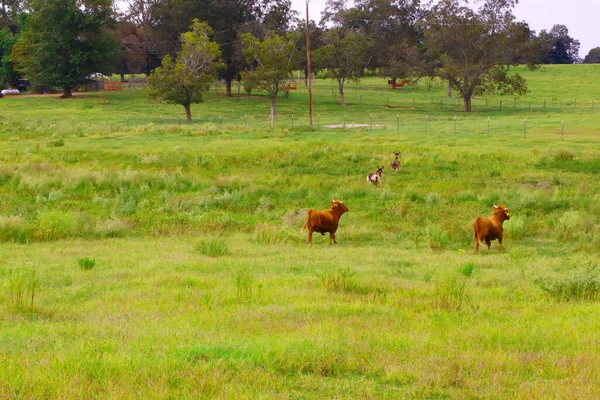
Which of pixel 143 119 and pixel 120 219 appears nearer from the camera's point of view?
pixel 120 219

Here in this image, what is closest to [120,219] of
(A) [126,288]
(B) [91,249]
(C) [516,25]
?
(B) [91,249]

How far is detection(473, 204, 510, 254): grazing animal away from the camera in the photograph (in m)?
15.1

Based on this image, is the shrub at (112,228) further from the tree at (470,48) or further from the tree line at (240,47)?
the tree at (470,48)

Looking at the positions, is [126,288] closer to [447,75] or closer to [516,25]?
[447,75]

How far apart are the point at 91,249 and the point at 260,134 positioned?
27938 mm

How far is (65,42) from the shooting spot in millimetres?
74312

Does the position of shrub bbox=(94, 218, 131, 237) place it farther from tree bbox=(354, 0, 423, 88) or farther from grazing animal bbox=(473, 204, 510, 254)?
tree bbox=(354, 0, 423, 88)

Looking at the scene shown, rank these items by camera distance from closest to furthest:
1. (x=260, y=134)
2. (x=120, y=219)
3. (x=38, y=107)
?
(x=120, y=219) < (x=260, y=134) < (x=38, y=107)

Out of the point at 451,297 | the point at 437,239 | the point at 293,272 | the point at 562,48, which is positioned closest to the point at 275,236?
the point at 437,239

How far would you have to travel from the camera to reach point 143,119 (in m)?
59.0

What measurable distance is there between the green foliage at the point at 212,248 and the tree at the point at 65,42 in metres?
63.9

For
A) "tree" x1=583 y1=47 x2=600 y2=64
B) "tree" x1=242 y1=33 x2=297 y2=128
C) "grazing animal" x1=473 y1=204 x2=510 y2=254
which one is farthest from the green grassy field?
"tree" x1=583 y1=47 x2=600 y2=64

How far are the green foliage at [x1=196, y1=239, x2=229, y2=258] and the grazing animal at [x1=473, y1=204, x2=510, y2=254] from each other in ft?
17.3

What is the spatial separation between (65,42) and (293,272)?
227 feet
